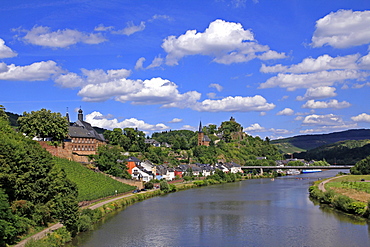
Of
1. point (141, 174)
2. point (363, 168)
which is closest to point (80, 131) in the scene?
point (141, 174)

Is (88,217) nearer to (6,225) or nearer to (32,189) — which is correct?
(32,189)

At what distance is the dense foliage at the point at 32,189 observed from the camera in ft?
104

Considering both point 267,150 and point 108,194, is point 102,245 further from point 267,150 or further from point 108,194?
point 267,150

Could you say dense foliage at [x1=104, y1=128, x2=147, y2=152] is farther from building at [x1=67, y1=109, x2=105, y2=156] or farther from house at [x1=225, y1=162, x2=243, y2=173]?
house at [x1=225, y1=162, x2=243, y2=173]

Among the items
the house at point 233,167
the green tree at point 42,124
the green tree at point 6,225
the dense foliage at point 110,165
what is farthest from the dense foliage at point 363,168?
the green tree at point 6,225

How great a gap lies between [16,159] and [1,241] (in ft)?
28.4

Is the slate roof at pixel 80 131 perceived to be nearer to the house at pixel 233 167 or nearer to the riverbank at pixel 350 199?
the riverbank at pixel 350 199

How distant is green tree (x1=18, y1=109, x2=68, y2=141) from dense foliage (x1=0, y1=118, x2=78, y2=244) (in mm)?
28641

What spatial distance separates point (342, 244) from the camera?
108ft

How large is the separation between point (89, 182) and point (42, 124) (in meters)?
14.1

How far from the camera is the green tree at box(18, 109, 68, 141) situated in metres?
64.2

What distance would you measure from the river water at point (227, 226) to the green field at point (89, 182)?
4.78m

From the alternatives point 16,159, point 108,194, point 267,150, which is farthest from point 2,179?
point 267,150

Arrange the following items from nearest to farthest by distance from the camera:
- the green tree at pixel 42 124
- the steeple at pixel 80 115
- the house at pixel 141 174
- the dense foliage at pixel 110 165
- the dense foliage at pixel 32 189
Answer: the dense foliage at pixel 32 189 → the green tree at pixel 42 124 → the dense foliage at pixel 110 165 → the house at pixel 141 174 → the steeple at pixel 80 115
